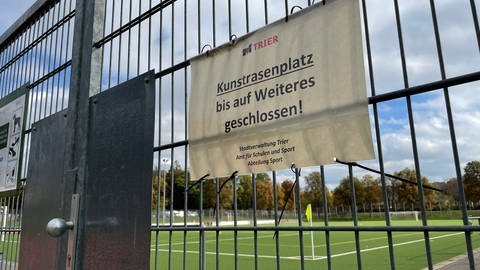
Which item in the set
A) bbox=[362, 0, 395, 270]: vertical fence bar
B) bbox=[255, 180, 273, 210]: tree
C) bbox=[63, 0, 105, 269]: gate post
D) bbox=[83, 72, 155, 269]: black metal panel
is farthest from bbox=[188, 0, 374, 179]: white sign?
bbox=[255, 180, 273, 210]: tree

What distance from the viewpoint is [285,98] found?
216cm

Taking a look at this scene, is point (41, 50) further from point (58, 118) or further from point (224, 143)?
point (224, 143)

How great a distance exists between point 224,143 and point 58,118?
2134 mm

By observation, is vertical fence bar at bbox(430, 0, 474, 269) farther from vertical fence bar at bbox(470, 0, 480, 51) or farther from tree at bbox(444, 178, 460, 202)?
tree at bbox(444, 178, 460, 202)

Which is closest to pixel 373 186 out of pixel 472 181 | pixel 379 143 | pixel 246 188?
pixel 472 181

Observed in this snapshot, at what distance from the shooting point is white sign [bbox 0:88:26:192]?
514 cm

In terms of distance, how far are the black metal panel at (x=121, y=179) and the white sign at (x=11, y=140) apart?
253 centimetres

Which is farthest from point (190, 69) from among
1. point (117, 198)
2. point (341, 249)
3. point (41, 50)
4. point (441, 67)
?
point (341, 249)

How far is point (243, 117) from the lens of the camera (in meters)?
2.36

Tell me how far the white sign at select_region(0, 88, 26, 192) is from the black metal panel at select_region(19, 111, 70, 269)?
43.6 inches

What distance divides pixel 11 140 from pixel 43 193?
1.92 meters

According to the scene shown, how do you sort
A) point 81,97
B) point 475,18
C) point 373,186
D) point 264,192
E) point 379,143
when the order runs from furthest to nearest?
point 264,192 < point 373,186 < point 81,97 < point 379,143 < point 475,18

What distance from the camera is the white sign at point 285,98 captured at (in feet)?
6.28

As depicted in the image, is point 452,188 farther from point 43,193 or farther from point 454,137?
point 43,193
